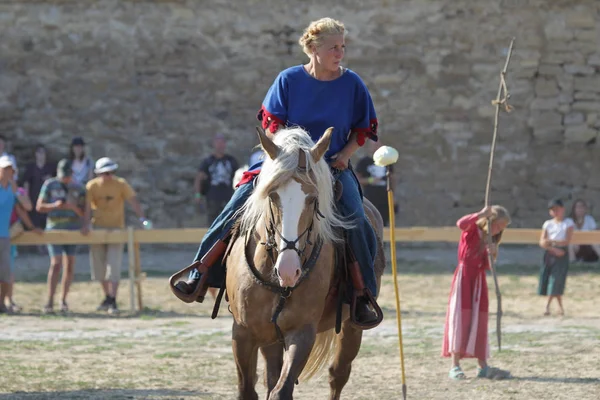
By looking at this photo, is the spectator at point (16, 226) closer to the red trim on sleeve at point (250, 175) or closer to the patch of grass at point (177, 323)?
the patch of grass at point (177, 323)

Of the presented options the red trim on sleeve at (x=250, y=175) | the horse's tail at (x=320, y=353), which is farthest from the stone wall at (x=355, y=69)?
the red trim on sleeve at (x=250, y=175)

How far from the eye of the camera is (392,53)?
19891 mm

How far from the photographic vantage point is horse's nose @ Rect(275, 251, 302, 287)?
20.4ft

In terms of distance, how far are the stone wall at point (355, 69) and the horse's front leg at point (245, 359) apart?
1316cm

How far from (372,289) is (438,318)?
6.36 m

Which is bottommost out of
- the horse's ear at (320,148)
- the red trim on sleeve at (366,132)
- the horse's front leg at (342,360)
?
the horse's front leg at (342,360)

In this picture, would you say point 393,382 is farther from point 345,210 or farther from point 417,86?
point 417,86

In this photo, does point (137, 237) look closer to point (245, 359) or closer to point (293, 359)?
point (245, 359)

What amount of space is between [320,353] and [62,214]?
780 cm

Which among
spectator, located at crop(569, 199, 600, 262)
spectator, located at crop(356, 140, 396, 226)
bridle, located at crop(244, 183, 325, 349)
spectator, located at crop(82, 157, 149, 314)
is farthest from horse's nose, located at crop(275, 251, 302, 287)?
spectator, located at crop(569, 199, 600, 262)

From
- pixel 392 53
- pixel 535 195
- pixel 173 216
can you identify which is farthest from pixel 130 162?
pixel 535 195

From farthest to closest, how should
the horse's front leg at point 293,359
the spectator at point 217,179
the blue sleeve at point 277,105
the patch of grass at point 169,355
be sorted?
the spectator at point 217,179 → the patch of grass at point 169,355 → the blue sleeve at point 277,105 → the horse's front leg at point 293,359

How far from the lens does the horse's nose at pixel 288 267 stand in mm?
6230

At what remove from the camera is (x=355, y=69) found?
19.7 metres
